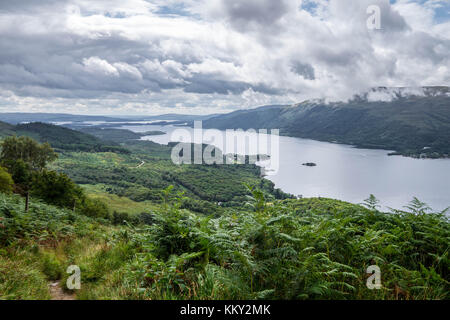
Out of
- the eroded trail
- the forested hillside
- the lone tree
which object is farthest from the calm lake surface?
the lone tree

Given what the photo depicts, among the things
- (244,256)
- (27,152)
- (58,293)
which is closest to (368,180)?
(27,152)

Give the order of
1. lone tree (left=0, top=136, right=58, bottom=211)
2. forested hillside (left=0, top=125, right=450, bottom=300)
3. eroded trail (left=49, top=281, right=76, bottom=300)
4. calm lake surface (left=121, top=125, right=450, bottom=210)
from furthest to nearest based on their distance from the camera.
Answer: calm lake surface (left=121, top=125, right=450, bottom=210), lone tree (left=0, top=136, right=58, bottom=211), eroded trail (left=49, top=281, right=76, bottom=300), forested hillside (left=0, top=125, right=450, bottom=300)

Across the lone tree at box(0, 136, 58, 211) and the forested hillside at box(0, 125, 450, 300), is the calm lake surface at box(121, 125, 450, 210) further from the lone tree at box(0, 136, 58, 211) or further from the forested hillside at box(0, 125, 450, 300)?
the lone tree at box(0, 136, 58, 211)

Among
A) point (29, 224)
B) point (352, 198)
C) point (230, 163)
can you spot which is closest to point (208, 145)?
point (230, 163)

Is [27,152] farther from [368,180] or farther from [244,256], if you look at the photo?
[368,180]

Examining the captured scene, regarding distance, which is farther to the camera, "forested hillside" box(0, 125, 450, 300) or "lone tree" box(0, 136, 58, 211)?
"lone tree" box(0, 136, 58, 211)

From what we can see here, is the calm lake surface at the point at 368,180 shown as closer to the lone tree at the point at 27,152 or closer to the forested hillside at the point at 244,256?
the forested hillside at the point at 244,256
